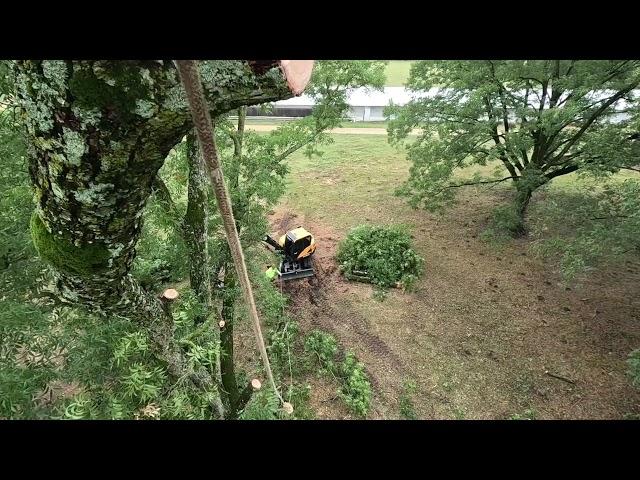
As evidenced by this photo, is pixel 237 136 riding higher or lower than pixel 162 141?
lower

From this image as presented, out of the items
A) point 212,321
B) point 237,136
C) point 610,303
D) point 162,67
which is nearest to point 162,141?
point 162,67

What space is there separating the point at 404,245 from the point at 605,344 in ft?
14.4

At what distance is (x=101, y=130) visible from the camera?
4.61 feet

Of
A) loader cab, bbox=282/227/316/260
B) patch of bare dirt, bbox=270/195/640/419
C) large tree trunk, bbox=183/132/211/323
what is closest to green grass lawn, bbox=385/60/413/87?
patch of bare dirt, bbox=270/195/640/419

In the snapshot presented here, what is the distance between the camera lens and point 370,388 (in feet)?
21.5

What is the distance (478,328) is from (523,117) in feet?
14.1

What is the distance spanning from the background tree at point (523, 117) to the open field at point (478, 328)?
1.60m

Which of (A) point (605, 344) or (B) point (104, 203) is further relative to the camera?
(A) point (605, 344)

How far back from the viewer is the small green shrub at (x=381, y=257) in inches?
348

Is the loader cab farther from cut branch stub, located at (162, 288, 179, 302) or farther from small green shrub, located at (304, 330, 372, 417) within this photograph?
cut branch stub, located at (162, 288, 179, 302)

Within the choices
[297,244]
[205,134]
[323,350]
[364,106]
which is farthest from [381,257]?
[364,106]

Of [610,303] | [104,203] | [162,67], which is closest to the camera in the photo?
[162,67]

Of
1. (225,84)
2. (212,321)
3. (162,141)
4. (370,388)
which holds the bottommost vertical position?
(370,388)
